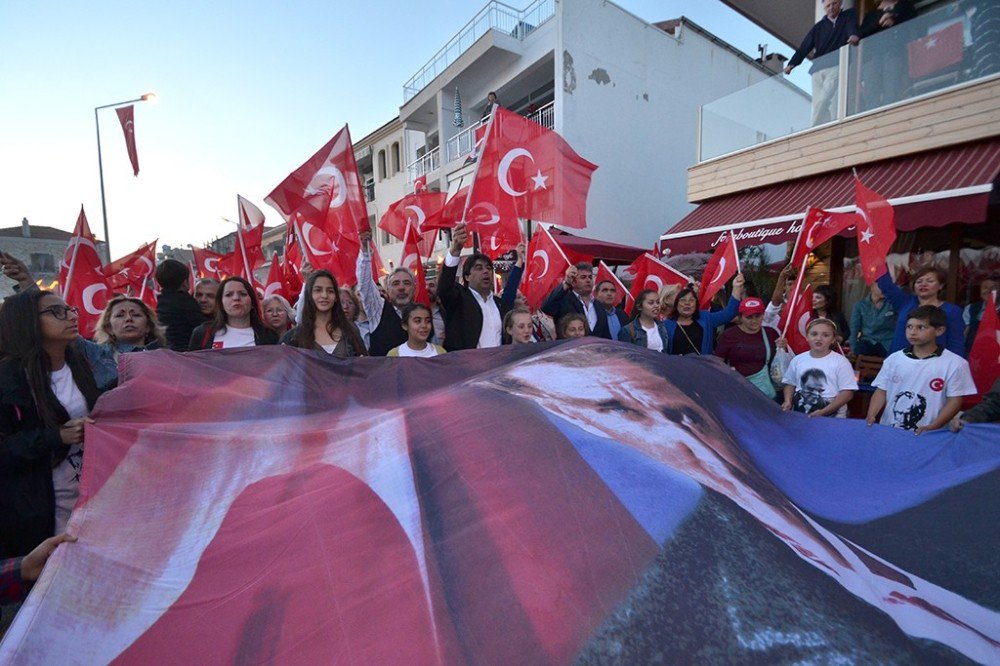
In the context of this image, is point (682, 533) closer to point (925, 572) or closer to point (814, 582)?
point (814, 582)

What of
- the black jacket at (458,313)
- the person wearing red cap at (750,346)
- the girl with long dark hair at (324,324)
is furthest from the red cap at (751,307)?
the girl with long dark hair at (324,324)

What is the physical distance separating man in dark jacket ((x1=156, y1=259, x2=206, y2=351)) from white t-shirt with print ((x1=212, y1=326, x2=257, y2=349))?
715 millimetres

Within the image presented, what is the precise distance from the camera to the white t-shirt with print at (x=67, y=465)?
2.37m

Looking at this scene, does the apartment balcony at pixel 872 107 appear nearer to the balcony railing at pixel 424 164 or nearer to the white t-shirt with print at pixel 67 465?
the white t-shirt with print at pixel 67 465

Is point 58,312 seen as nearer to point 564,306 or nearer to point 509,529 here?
point 509,529

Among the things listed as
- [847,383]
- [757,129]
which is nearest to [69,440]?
[847,383]

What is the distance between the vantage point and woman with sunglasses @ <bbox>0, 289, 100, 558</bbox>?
7.38 ft

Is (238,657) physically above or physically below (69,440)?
below

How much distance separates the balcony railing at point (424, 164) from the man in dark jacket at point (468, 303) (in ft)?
55.0

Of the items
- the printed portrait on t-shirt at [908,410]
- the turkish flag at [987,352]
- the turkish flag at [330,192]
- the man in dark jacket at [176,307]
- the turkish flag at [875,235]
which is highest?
the turkish flag at [330,192]

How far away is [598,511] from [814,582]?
21.4 inches

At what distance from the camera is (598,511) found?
149 centimetres

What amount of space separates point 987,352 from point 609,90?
44.1 ft

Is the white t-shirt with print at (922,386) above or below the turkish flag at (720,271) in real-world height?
below
